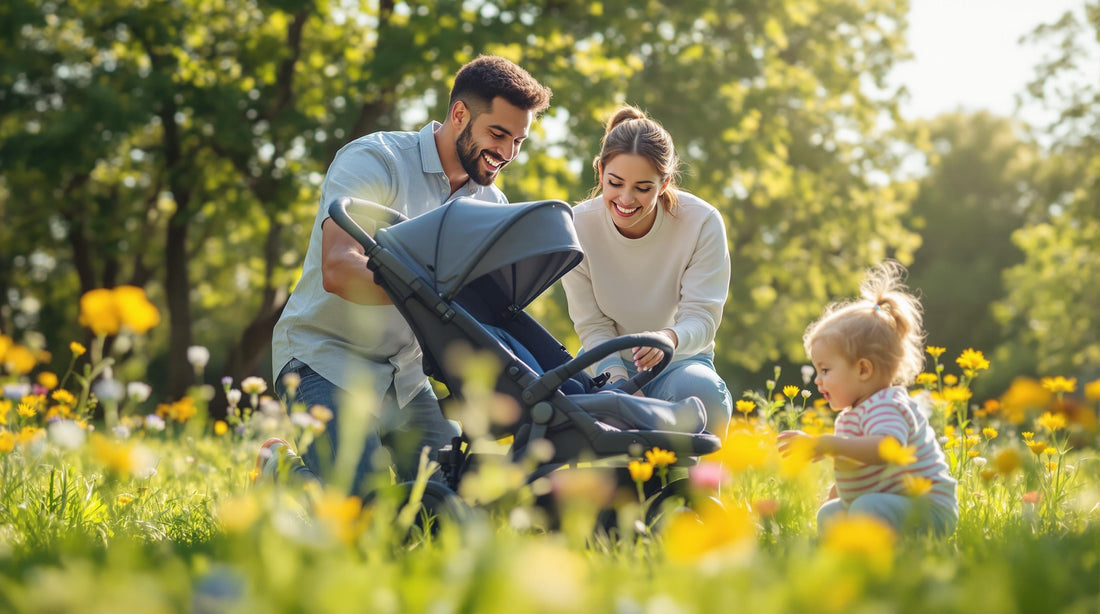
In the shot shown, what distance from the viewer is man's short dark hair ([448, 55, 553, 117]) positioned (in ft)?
12.2

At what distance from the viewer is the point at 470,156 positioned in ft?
12.5

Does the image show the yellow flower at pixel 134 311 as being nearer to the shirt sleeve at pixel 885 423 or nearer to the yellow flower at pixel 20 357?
the yellow flower at pixel 20 357

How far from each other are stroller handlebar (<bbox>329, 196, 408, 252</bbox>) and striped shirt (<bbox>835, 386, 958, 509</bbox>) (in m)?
1.51

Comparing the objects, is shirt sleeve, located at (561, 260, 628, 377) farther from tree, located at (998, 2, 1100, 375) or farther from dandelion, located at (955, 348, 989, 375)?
tree, located at (998, 2, 1100, 375)

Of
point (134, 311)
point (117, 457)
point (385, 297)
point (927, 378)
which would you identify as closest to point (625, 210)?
point (385, 297)

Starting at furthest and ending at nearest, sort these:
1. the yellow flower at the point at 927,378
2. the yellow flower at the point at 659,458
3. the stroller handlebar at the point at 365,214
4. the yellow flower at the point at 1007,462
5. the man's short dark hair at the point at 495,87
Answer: the yellow flower at the point at 927,378, the man's short dark hair at the point at 495,87, the stroller handlebar at the point at 365,214, the yellow flower at the point at 659,458, the yellow flower at the point at 1007,462

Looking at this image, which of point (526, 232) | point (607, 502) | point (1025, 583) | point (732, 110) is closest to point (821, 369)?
point (607, 502)

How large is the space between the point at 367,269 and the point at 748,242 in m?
12.2

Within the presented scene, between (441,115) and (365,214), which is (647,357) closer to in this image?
(365,214)

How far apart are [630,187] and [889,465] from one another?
1.42 metres

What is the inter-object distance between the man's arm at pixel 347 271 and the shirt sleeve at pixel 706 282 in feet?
3.83

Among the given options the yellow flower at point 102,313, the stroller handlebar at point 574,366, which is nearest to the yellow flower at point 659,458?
the stroller handlebar at point 574,366

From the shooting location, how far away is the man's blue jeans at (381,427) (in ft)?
10.8

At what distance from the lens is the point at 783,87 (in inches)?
500
